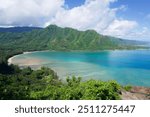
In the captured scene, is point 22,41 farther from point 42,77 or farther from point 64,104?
point 64,104

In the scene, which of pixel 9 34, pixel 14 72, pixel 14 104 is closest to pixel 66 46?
pixel 9 34

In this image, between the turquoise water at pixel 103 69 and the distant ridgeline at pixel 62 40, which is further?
the distant ridgeline at pixel 62 40

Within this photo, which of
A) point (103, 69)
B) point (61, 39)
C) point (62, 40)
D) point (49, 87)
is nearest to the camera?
point (49, 87)

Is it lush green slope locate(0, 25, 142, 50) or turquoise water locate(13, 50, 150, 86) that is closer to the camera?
turquoise water locate(13, 50, 150, 86)

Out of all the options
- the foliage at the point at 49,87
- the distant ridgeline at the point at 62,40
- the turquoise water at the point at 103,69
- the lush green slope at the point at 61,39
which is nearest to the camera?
the foliage at the point at 49,87

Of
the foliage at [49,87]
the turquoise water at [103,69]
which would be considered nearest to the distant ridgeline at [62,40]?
the turquoise water at [103,69]

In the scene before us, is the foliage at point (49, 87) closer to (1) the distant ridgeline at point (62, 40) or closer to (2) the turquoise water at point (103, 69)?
(2) the turquoise water at point (103, 69)

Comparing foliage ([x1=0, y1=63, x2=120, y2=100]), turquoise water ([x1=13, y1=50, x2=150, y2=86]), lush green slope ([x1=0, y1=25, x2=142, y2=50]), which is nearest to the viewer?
foliage ([x1=0, y1=63, x2=120, y2=100])

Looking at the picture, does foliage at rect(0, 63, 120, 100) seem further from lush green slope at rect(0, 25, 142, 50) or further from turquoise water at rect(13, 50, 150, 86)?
lush green slope at rect(0, 25, 142, 50)

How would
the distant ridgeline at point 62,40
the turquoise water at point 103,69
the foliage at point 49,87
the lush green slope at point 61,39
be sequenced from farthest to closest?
the lush green slope at point 61,39, the distant ridgeline at point 62,40, the turquoise water at point 103,69, the foliage at point 49,87

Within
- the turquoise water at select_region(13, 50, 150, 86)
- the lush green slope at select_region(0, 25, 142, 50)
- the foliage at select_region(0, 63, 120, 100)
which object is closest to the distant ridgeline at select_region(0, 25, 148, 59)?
the lush green slope at select_region(0, 25, 142, 50)

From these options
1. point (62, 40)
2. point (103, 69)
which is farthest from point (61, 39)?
point (103, 69)

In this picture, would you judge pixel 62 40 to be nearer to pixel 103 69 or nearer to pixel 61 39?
pixel 61 39
